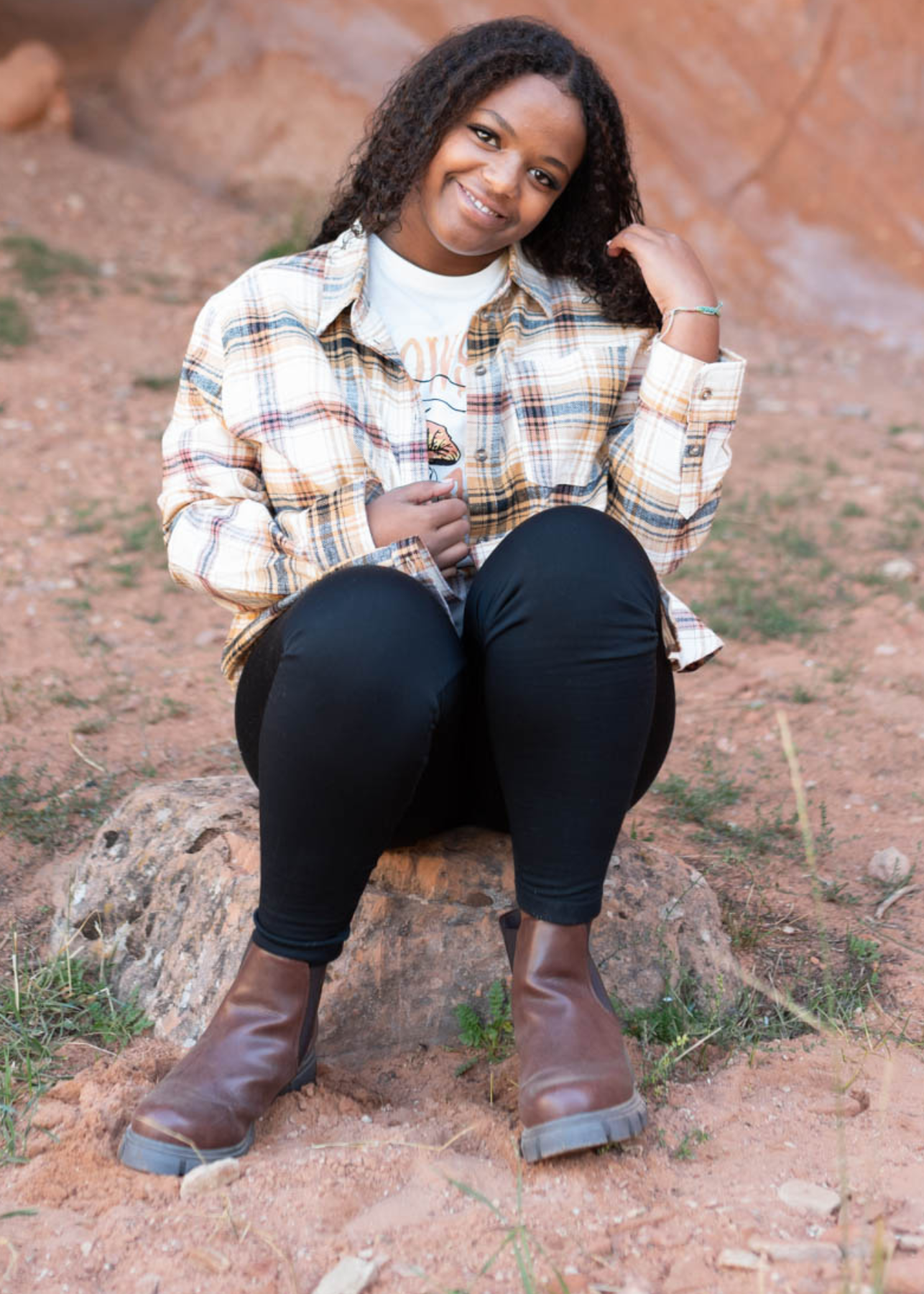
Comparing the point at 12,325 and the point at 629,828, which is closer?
the point at 629,828

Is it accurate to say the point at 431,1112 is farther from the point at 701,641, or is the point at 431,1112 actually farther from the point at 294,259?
the point at 294,259

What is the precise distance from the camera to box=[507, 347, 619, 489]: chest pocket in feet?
6.37

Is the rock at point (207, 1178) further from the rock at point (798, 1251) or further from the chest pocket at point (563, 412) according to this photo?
the chest pocket at point (563, 412)

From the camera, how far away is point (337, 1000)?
1887 mm

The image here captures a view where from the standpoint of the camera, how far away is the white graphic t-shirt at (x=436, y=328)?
196 cm

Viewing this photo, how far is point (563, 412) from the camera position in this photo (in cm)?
196

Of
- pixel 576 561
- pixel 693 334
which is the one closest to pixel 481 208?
pixel 693 334

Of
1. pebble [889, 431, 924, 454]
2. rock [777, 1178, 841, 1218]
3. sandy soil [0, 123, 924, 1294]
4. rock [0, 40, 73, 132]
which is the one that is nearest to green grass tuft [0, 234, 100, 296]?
sandy soil [0, 123, 924, 1294]

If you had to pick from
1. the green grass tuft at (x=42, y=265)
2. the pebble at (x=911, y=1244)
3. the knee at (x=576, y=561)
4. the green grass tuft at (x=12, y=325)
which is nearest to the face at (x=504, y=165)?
the knee at (x=576, y=561)

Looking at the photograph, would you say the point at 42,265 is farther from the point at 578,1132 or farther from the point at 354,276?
the point at 578,1132

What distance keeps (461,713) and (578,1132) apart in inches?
19.8

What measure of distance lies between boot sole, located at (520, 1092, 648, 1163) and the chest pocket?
868 mm

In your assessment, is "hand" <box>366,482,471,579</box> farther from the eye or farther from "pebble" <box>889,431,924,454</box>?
"pebble" <box>889,431,924,454</box>

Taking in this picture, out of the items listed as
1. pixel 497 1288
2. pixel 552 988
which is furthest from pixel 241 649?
pixel 497 1288
